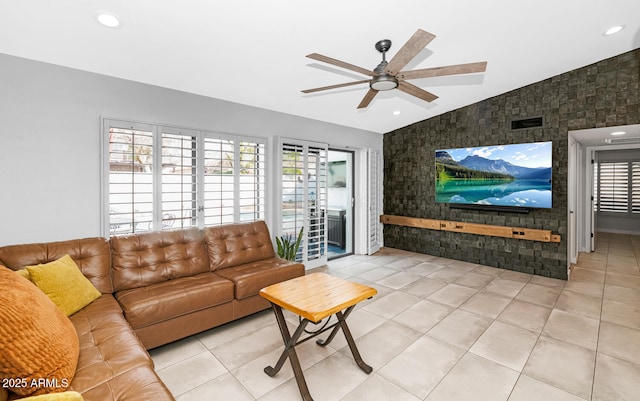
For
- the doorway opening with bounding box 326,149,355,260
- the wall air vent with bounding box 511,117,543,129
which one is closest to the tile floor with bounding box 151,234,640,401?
the doorway opening with bounding box 326,149,355,260

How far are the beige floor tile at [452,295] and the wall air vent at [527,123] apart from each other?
263 centimetres

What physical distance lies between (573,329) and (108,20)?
479 centimetres

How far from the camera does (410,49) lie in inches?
75.1

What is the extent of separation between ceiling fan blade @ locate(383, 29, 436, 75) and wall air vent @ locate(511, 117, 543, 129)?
3434 mm

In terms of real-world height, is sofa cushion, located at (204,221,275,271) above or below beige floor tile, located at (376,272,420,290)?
above

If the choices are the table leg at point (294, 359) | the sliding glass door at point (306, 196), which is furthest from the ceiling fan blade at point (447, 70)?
the sliding glass door at point (306, 196)

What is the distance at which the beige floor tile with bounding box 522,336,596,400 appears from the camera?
2.06m

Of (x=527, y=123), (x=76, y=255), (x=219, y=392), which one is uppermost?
(x=527, y=123)

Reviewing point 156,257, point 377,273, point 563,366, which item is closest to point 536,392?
point 563,366

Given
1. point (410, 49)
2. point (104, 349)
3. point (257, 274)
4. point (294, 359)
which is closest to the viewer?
point (104, 349)

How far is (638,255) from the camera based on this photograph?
18.0 ft

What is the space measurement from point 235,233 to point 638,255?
7.19m

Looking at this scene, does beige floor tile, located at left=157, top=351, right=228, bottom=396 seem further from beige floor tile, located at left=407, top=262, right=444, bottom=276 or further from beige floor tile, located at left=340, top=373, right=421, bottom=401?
beige floor tile, located at left=407, top=262, right=444, bottom=276

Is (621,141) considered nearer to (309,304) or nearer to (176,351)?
(309,304)
